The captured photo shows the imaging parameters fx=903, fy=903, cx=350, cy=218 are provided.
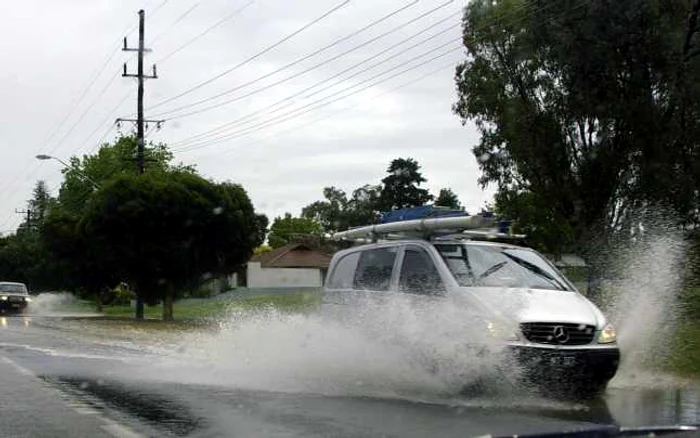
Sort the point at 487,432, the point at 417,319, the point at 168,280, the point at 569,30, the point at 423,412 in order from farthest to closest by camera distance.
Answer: the point at 168,280
the point at 569,30
the point at 417,319
the point at 423,412
the point at 487,432

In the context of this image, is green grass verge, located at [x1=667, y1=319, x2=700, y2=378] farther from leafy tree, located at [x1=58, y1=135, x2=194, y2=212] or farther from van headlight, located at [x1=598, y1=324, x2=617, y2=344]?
leafy tree, located at [x1=58, y1=135, x2=194, y2=212]

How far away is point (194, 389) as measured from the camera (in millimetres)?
10773

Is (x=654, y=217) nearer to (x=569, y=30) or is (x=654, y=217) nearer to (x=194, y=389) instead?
(x=569, y=30)

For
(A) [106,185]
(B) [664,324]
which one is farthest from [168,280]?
(B) [664,324]

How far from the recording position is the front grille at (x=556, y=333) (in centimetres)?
928

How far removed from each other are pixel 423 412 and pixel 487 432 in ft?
4.49

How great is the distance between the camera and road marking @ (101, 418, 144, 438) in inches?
300

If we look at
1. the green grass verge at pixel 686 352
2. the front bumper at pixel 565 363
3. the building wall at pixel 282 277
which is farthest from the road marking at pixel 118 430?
the building wall at pixel 282 277

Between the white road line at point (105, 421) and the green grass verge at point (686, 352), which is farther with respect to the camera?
the green grass verge at point (686, 352)

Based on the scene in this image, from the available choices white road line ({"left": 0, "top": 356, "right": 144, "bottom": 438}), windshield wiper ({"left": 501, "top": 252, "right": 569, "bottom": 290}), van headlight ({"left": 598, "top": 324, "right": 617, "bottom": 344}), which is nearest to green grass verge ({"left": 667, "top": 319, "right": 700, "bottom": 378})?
windshield wiper ({"left": 501, "top": 252, "right": 569, "bottom": 290})

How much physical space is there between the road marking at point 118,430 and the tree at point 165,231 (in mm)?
23747

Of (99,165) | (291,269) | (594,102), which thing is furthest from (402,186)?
(594,102)

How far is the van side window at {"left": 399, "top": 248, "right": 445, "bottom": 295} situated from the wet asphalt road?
144 cm

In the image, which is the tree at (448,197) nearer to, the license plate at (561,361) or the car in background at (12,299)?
the car in background at (12,299)
